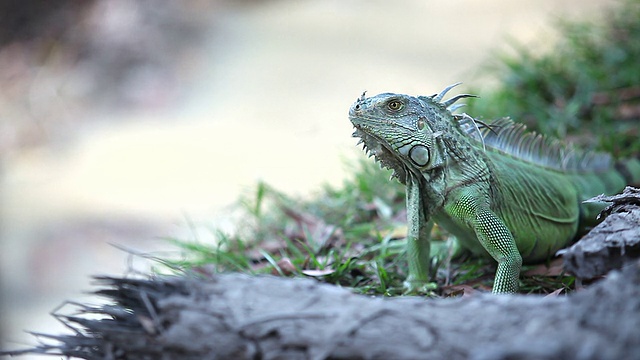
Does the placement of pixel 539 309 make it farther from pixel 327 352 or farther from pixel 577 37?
pixel 577 37

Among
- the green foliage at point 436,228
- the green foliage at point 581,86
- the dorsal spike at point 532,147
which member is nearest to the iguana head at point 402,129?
the dorsal spike at point 532,147

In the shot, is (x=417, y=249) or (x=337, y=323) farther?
(x=417, y=249)

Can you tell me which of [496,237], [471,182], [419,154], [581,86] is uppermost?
[581,86]

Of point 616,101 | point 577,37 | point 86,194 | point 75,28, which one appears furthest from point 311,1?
point 616,101

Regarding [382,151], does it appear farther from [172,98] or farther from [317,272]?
[172,98]

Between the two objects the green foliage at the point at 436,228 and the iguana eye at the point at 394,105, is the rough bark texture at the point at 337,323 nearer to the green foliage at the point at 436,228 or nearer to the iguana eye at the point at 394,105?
the green foliage at the point at 436,228

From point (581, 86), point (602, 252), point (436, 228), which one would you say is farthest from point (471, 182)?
point (581, 86)

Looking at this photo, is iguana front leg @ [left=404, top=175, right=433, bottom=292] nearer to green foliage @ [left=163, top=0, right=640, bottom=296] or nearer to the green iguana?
the green iguana
